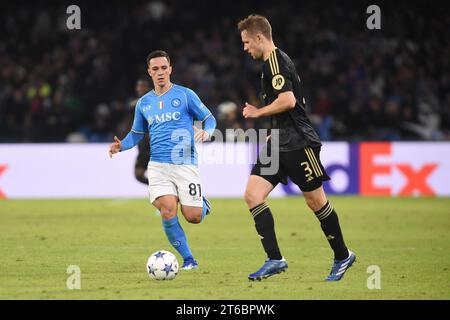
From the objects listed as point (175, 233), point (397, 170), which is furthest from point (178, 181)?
point (397, 170)

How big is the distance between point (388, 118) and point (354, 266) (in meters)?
12.6

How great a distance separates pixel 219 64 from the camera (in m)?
24.1

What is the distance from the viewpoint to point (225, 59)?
24125 millimetres

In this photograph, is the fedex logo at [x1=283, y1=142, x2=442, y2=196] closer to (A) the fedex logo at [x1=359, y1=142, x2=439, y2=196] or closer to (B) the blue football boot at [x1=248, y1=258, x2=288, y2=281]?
(A) the fedex logo at [x1=359, y1=142, x2=439, y2=196]

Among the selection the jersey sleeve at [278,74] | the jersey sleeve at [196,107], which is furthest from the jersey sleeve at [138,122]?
the jersey sleeve at [278,74]

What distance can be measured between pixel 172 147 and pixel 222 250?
2.22m

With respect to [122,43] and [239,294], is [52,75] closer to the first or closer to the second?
[122,43]

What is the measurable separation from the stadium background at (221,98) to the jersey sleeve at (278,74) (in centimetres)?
585

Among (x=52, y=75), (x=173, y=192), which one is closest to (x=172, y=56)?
(x=52, y=75)

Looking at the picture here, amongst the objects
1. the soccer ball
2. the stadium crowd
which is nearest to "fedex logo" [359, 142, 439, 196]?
the stadium crowd

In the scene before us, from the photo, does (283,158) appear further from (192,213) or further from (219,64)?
(219,64)

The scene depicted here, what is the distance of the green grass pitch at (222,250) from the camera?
26.3 feet

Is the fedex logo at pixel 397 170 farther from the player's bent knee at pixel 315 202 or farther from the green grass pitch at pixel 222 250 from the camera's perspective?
the player's bent knee at pixel 315 202

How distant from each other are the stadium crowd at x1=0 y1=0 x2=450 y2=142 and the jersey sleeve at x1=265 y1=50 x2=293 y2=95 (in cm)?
1252
